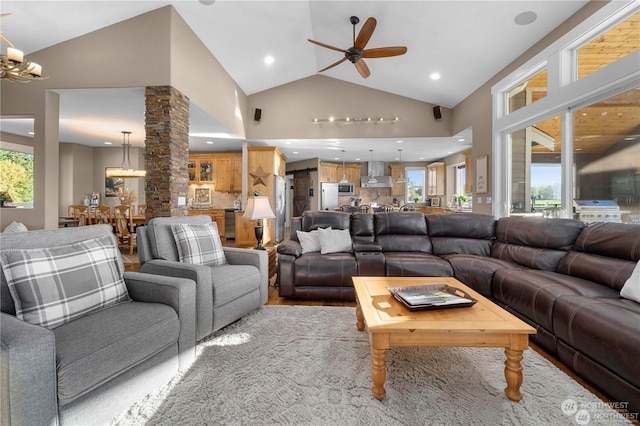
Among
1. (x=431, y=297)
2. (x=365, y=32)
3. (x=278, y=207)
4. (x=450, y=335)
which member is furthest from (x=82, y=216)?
(x=450, y=335)

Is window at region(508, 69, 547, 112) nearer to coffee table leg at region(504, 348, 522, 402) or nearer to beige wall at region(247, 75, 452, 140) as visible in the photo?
beige wall at region(247, 75, 452, 140)

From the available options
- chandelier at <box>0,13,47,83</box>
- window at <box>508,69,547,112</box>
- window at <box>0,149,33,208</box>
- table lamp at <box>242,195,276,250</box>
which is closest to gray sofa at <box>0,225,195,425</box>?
table lamp at <box>242,195,276,250</box>

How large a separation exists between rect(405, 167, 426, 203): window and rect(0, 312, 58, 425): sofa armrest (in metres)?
10.2

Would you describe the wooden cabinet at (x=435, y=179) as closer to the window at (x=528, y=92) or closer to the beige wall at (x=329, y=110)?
the beige wall at (x=329, y=110)

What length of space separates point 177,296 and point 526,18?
4.77 metres

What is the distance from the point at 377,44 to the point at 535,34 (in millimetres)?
2160

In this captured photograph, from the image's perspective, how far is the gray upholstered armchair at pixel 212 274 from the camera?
6.90 ft

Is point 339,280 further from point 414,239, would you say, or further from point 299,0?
point 299,0

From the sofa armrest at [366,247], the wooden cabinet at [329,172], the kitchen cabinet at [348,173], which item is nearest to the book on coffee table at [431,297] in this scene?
the sofa armrest at [366,247]

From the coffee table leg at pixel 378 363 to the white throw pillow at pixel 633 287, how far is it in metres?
1.72

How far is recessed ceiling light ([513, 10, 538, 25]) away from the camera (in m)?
3.41

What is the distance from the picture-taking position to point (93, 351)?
1264mm

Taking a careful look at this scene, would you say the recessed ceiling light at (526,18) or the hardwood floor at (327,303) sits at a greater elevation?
the recessed ceiling light at (526,18)

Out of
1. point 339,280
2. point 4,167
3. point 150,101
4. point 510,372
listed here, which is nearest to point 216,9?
point 150,101
